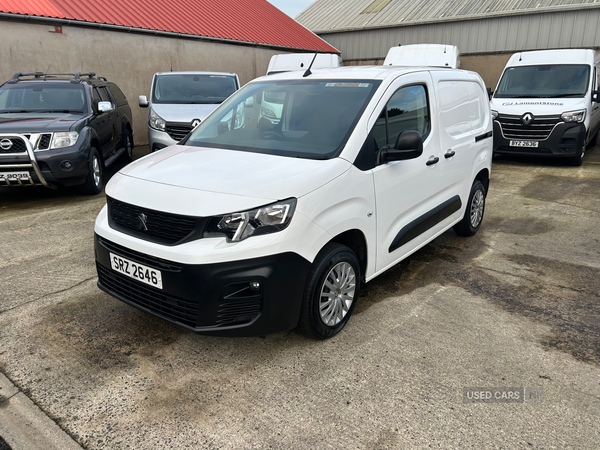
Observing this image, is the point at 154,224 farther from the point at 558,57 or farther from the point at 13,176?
the point at 558,57

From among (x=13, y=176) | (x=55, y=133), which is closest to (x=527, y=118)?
(x=55, y=133)

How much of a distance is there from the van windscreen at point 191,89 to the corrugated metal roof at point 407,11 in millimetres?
12150

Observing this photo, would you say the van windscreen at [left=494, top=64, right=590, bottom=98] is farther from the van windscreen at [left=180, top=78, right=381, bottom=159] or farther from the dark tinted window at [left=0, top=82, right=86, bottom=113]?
the dark tinted window at [left=0, top=82, right=86, bottom=113]

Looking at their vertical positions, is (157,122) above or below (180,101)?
below

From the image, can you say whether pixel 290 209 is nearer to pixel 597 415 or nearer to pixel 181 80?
pixel 597 415

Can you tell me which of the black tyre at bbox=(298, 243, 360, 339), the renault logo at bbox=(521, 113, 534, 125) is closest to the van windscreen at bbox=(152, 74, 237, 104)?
the renault logo at bbox=(521, 113, 534, 125)

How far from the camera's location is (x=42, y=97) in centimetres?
764

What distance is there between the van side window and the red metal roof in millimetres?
10583

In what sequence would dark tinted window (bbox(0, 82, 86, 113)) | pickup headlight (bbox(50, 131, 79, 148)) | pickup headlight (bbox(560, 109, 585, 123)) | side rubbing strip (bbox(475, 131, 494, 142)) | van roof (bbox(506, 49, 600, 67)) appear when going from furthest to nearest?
van roof (bbox(506, 49, 600, 67))
pickup headlight (bbox(560, 109, 585, 123))
dark tinted window (bbox(0, 82, 86, 113))
pickup headlight (bbox(50, 131, 79, 148))
side rubbing strip (bbox(475, 131, 494, 142))

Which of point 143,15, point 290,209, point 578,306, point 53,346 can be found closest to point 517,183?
point 578,306

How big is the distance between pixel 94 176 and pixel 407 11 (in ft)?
56.5

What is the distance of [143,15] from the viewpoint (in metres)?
14.0

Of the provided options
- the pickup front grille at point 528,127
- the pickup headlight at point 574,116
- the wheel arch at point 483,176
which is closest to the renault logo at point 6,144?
the wheel arch at point 483,176

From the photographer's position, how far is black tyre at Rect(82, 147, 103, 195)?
23.7 ft
